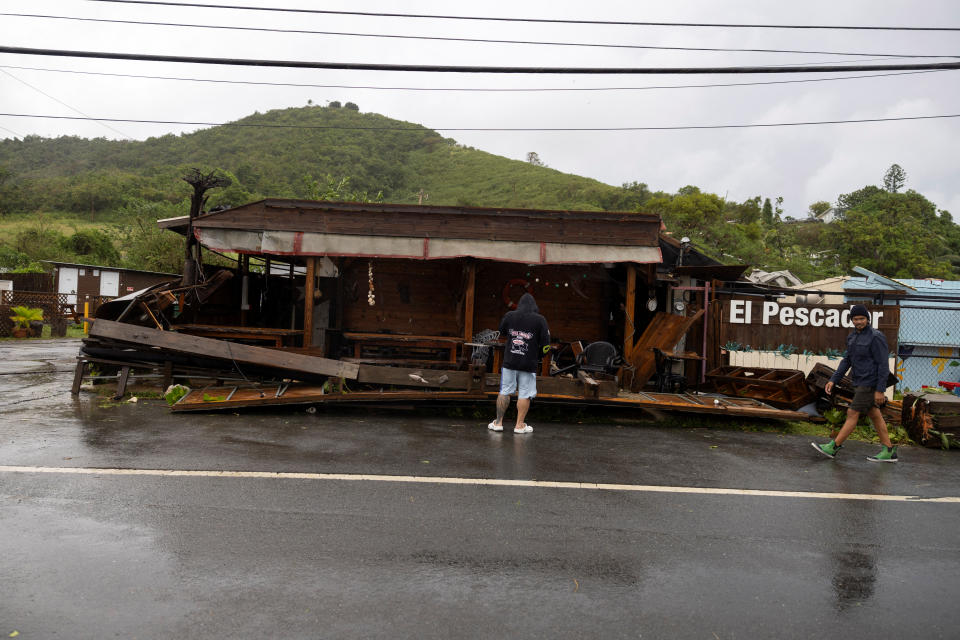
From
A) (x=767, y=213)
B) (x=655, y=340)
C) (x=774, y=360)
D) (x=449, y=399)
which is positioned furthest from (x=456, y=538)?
(x=767, y=213)

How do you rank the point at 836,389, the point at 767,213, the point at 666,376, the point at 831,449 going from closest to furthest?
the point at 831,449 → the point at 836,389 → the point at 666,376 → the point at 767,213

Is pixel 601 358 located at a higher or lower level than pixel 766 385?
higher

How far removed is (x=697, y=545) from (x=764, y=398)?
6858 mm

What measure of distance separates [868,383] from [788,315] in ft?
16.3

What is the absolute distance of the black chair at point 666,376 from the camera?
11.6 metres

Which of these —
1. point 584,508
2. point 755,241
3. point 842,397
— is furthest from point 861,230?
point 584,508

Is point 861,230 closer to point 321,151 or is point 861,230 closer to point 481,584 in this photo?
point 321,151

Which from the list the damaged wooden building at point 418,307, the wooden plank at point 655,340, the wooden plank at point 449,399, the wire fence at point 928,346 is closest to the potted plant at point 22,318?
the damaged wooden building at point 418,307

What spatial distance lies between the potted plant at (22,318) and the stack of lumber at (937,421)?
26132 mm

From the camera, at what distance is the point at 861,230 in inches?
2172

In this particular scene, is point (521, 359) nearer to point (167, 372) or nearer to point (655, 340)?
point (655, 340)

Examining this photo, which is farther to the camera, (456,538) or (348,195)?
(348,195)

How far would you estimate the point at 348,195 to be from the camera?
44625 mm

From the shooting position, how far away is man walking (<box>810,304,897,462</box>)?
7.52 metres
